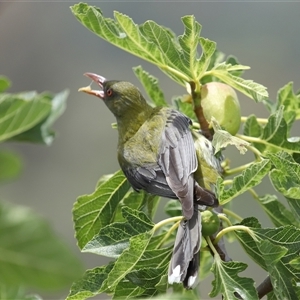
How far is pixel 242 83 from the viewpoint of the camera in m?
1.25

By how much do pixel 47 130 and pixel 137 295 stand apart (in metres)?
0.59

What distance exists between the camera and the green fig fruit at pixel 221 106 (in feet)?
4.25

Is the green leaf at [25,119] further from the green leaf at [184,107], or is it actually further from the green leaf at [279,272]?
the green leaf at [184,107]

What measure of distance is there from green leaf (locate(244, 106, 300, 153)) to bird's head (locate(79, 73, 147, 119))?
47 cm

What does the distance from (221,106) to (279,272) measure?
425 mm

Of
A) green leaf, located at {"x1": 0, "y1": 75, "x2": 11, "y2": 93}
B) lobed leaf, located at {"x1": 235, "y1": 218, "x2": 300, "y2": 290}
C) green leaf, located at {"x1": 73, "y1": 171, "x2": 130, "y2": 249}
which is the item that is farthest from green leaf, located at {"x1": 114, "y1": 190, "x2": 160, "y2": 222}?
green leaf, located at {"x1": 0, "y1": 75, "x2": 11, "y2": 93}

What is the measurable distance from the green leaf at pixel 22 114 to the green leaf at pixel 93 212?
826 mm

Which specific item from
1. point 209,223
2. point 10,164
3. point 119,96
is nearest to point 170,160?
point 209,223

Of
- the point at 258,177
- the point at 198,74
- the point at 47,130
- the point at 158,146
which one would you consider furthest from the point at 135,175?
the point at 47,130

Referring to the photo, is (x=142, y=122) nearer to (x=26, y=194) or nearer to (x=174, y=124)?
(x=174, y=124)

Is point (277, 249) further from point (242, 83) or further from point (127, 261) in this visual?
point (242, 83)

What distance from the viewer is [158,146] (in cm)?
144

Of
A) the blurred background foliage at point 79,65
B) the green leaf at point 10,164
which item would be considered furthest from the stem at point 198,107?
the blurred background foliage at point 79,65

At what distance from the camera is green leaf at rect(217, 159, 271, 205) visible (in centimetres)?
102
